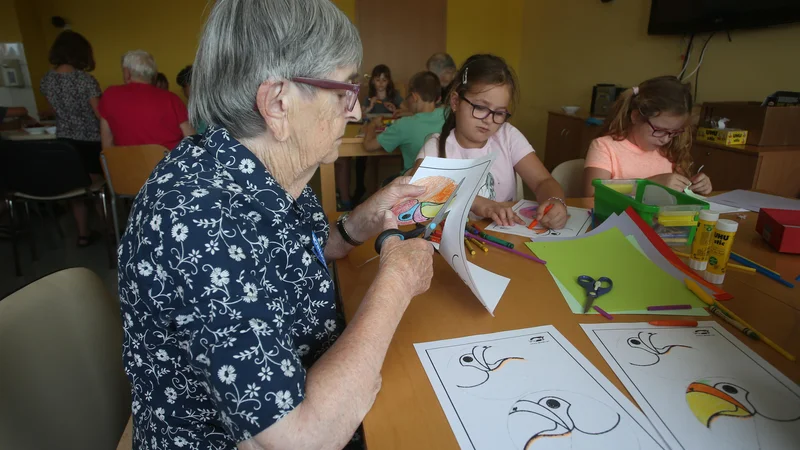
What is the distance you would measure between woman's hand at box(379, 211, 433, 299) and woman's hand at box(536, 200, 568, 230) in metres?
0.60

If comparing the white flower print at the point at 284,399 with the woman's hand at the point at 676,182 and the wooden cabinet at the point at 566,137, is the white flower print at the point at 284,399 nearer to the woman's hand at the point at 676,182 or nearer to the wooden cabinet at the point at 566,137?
the woman's hand at the point at 676,182

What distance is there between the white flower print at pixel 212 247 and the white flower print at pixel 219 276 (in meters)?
0.02

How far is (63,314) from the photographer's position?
0.89m

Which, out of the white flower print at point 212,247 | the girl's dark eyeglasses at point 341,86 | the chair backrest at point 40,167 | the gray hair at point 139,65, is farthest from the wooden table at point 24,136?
the white flower print at point 212,247

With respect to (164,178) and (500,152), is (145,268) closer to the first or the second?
(164,178)

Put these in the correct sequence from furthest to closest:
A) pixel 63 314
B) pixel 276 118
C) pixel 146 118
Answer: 1. pixel 146 118
2. pixel 63 314
3. pixel 276 118

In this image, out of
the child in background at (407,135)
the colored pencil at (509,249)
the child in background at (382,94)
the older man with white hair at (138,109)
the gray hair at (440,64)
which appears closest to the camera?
the colored pencil at (509,249)

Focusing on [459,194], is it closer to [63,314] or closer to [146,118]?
[63,314]

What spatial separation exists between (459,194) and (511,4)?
19.3 ft

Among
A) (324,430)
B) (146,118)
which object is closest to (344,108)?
(324,430)

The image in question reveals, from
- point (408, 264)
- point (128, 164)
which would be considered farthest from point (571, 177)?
point (128, 164)

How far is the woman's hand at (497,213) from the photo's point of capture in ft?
4.54

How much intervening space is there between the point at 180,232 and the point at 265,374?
0.21m

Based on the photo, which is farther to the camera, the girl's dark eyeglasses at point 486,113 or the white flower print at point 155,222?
the girl's dark eyeglasses at point 486,113
